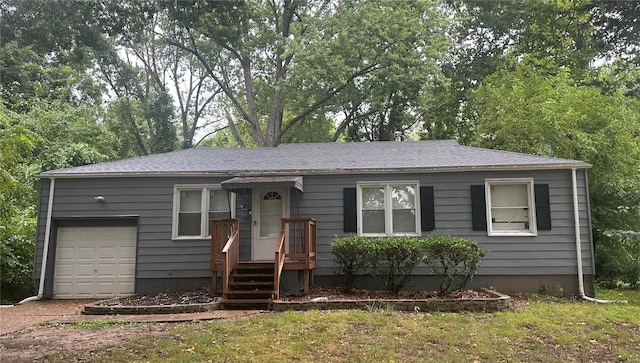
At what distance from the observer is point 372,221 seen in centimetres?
983

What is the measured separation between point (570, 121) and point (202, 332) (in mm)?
10576

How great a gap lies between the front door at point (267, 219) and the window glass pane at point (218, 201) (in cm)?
69

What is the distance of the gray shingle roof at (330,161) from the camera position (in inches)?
380

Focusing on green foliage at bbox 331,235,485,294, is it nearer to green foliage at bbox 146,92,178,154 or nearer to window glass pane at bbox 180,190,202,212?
window glass pane at bbox 180,190,202,212

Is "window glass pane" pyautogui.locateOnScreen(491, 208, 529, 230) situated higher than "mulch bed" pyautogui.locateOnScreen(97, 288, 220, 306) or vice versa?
"window glass pane" pyautogui.locateOnScreen(491, 208, 529, 230)

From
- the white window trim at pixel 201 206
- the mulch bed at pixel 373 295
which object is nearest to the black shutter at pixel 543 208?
the mulch bed at pixel 373 295

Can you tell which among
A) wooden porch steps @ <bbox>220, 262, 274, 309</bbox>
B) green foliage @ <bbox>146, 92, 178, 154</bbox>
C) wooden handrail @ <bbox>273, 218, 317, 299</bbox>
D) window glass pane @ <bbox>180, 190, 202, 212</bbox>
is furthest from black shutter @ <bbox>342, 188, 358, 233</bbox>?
green foliage @ <bbox>146, 92, 178, 154</bbox>

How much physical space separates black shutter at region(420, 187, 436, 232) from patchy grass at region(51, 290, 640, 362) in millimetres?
2770

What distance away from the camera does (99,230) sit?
10.2 metres

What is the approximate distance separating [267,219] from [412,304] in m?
3.97

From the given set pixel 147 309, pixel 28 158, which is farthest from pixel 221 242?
pixel 28 158

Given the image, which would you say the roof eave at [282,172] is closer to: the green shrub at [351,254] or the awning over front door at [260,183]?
the awning over front door at [260,183]

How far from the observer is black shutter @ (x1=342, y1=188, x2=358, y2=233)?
9703mm

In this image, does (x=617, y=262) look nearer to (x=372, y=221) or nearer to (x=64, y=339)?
(x=372, y=221)
